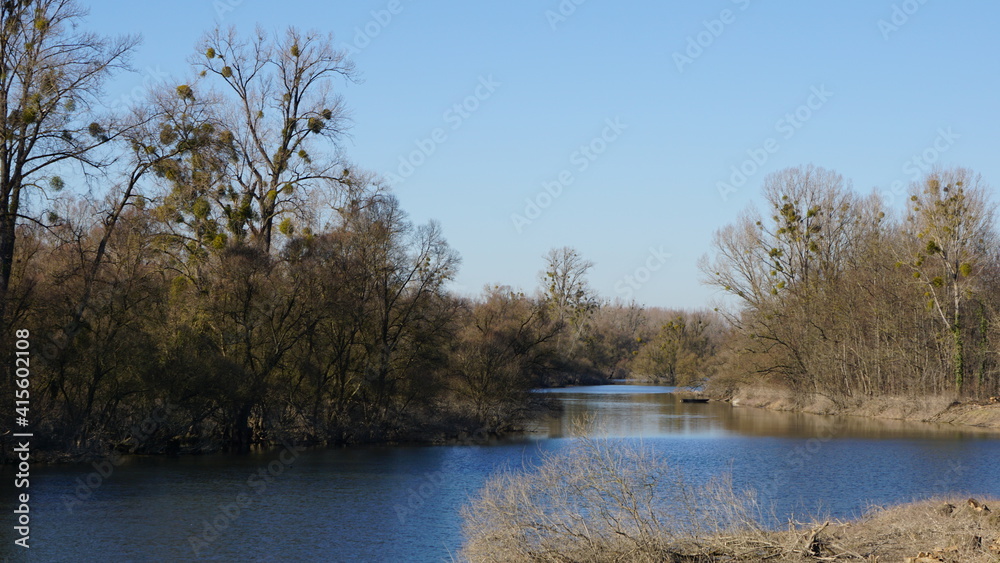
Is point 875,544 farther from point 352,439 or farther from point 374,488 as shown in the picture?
point 352,439

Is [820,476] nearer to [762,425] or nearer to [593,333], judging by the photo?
[762,425]

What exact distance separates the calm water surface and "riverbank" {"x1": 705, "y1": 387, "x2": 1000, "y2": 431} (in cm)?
212

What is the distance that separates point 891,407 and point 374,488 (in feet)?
100

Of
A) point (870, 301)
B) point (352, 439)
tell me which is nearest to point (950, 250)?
point (870, 301)

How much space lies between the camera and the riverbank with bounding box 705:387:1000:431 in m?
38.6

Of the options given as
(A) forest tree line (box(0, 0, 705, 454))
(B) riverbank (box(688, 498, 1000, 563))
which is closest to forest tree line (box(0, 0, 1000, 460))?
(A) forest tree line (box(0, 0, 705, 454))

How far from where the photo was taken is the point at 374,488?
22.8m

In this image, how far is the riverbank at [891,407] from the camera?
38.6 m

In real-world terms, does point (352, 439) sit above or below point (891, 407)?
below

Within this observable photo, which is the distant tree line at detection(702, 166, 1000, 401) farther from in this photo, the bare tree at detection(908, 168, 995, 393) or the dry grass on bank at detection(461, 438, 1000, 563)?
the dry grass on bank at detection(461, 438, 1000, 563)

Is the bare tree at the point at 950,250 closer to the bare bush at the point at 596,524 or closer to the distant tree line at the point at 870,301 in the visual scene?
the distant tree line at the point at 870,301

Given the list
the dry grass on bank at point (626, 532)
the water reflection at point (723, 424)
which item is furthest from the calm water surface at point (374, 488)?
the dry grass on bank at point (626, 532)

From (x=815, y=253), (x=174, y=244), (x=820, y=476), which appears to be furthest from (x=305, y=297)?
(x=815, y=253)

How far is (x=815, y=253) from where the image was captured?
52656 mm
